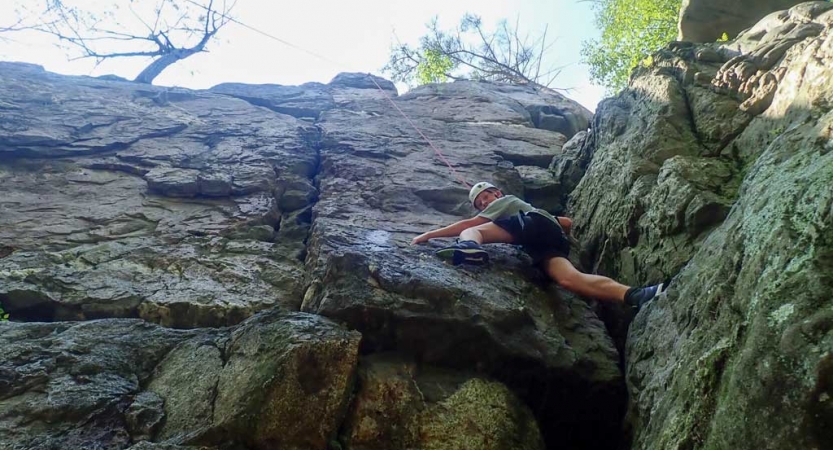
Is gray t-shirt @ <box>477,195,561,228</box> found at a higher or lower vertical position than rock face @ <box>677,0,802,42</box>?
lower

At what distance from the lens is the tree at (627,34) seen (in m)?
10.4

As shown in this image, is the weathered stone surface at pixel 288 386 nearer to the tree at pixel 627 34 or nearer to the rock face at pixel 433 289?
the rock face at pixel 433 289

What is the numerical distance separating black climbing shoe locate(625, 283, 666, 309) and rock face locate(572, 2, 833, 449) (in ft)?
0.47

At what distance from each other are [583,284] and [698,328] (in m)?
1.55

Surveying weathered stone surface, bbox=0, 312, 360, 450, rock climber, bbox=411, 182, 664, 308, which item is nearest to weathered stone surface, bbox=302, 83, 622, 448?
rock climber, bbox=411, 182, 664, 308

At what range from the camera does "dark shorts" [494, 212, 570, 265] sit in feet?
15.1

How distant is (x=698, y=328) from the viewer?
269 centimetres

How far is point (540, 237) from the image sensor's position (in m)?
4.62

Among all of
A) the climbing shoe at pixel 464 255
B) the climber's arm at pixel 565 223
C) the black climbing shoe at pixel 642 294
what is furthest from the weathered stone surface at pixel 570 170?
the black climbing shoe at pixel 642 294

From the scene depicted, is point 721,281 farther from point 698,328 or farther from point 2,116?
point 2,116

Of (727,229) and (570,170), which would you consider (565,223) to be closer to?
(570,170)

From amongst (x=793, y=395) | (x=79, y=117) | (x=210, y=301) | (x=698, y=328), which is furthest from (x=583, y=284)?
(x=79, y=117)

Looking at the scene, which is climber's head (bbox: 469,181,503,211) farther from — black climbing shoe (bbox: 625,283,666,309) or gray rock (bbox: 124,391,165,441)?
gray rock (bbox: 124,391,165,441)

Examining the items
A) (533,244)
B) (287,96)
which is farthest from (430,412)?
(287,96)
